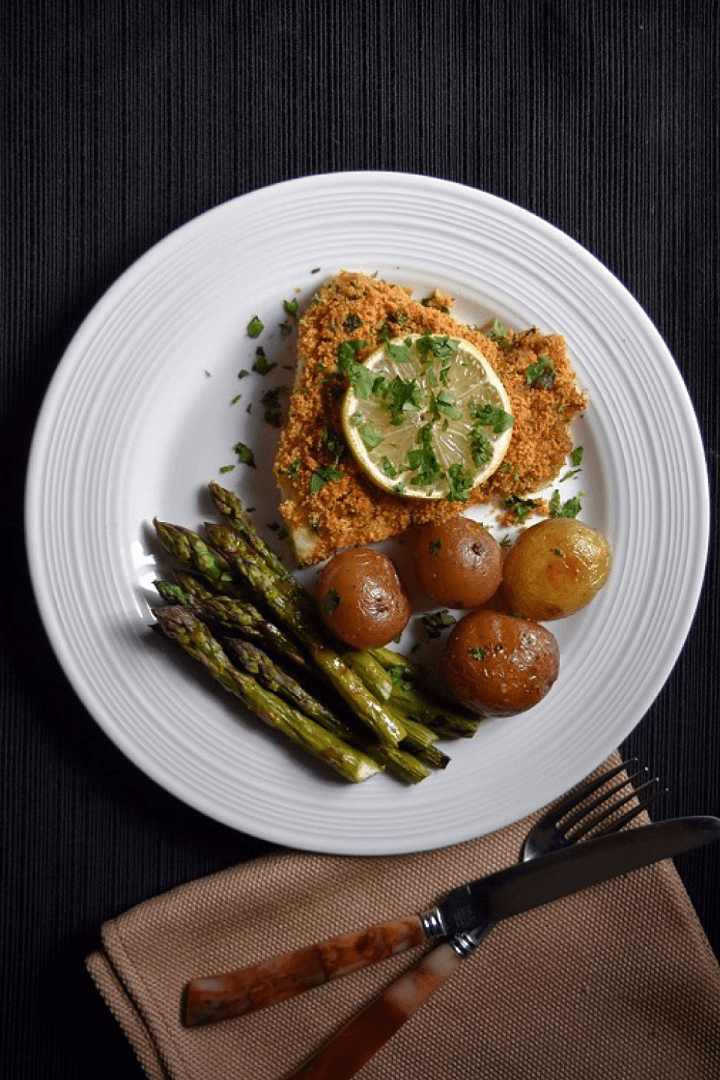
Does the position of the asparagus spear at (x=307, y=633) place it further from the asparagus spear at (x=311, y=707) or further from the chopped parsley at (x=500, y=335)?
the chopped parsley at (x=500, y=335)

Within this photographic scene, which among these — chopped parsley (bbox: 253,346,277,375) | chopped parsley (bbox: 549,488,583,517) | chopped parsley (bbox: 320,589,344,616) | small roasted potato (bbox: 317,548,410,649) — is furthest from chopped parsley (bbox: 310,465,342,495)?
chopped parsley (bbox: 549,488,583,517)

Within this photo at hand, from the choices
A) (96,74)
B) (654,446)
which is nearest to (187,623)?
(654,446)

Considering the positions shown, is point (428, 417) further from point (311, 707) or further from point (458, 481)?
point (311, 707)

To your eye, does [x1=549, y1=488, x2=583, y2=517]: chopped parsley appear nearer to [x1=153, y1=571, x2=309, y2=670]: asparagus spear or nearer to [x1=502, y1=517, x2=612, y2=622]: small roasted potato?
[x1=502, y1=517, x2=612, y2=622]: small roasted potato

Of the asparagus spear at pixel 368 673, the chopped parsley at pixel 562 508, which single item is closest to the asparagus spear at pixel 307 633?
the asparagus spear at pixel 368 673

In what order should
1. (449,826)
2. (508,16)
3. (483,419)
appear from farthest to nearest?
(508,16)
(449,826)
(483,419)

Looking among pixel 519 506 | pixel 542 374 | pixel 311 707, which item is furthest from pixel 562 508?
pixel 311 707

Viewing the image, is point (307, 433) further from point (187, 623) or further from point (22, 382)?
point (22, 382)
